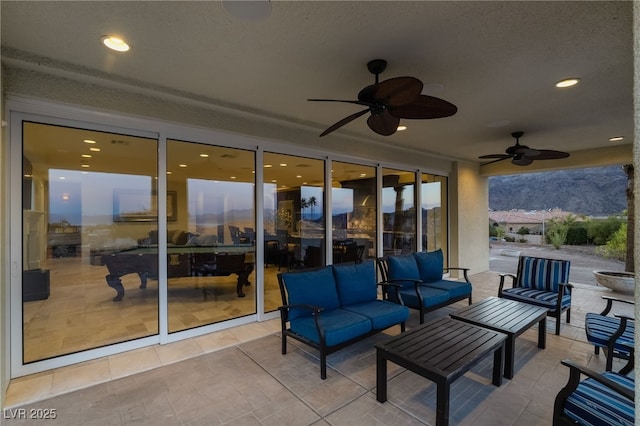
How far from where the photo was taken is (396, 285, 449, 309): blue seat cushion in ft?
12.4

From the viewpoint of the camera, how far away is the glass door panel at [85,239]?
114 inches

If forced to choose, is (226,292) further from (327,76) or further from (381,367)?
(327,76)

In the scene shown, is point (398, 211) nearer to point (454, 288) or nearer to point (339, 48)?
point (454, 288)

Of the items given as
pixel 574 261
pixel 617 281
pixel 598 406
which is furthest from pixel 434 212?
pixel 574 261

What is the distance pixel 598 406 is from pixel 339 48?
2966 millimetres

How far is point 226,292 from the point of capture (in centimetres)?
484

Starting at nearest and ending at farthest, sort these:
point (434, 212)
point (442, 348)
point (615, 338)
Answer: point (442, 348) → point (615, 338) → point (434, 212)

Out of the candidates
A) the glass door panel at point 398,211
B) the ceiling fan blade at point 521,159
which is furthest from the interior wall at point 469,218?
the ceiling fan blade at point 521,159

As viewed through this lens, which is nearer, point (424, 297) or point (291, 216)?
point (424, 297)

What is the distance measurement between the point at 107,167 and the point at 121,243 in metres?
1.07

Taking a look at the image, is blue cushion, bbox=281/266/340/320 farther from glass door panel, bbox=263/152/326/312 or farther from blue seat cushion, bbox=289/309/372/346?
glass door panel, bbox=263/152/326/312

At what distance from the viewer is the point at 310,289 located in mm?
3197

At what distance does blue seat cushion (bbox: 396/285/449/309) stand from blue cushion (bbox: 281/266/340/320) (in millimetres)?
1130

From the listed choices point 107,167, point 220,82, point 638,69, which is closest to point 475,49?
point 638,69
